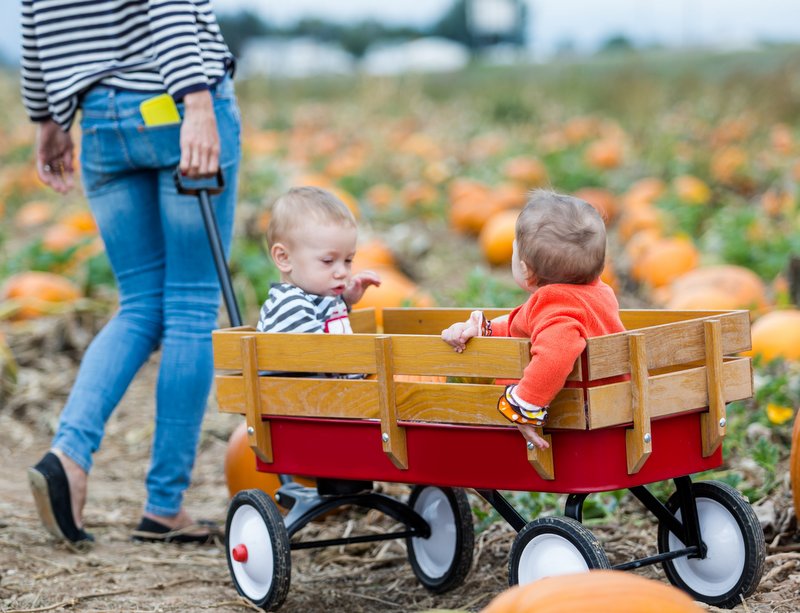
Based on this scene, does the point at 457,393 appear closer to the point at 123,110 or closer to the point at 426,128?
the point at 123,110

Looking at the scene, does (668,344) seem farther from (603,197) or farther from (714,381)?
(603,197)

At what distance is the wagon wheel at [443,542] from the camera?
2957 millimetres

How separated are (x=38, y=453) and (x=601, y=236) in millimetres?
2965

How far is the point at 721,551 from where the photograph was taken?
8.50 ft

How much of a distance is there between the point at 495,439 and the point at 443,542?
2.16ft

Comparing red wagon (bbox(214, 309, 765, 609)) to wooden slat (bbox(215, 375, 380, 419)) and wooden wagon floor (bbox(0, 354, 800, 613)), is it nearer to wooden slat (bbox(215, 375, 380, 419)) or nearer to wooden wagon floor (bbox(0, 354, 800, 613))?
wooden slat (bbox(215, 375, 380, 419))

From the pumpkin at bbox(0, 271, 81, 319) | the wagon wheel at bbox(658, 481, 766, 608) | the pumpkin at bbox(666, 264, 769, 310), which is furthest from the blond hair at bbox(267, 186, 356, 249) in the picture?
the pumpkin at bbox(0, 271, 81, 319)

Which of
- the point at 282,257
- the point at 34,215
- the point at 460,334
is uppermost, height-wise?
the point at 34,215

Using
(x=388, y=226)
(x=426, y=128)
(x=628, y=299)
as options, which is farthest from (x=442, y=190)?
(x=628, y=299)

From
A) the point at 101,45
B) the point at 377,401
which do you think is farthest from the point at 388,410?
the point at 101,45

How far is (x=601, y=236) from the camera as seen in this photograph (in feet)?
8.03

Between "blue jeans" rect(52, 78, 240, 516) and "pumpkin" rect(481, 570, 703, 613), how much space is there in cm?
182

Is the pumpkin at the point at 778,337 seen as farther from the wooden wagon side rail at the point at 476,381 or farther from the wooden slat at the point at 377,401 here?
the wooden slat at the point at 377,401

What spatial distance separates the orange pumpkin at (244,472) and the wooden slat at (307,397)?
0.70m
